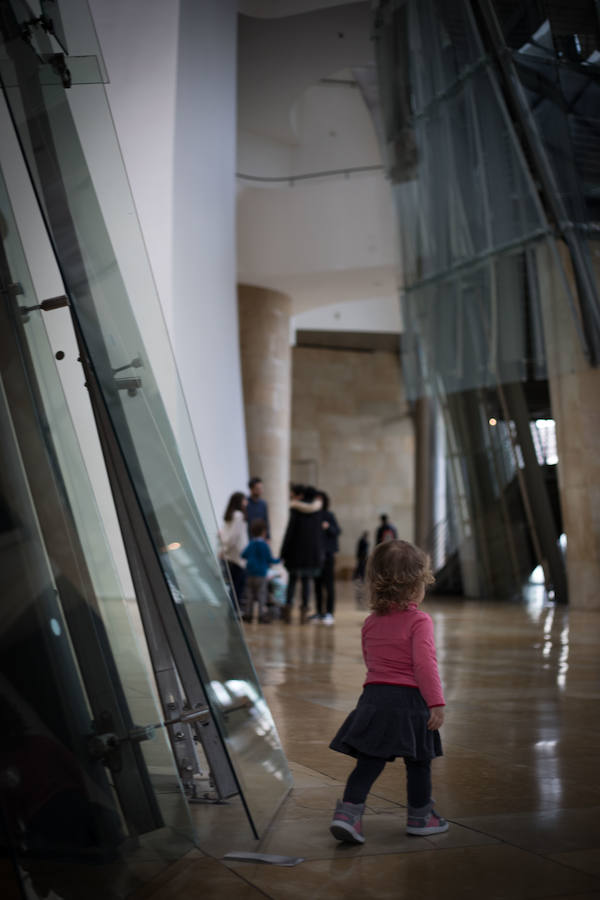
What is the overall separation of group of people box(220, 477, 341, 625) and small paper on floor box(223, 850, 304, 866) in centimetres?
937

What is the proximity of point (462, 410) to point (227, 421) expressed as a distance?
5.05 m

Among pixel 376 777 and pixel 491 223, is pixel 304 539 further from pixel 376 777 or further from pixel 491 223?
pixel 376 777

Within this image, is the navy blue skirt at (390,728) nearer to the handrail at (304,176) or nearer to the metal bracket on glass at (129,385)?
the metal bracket on glass at (129,385)

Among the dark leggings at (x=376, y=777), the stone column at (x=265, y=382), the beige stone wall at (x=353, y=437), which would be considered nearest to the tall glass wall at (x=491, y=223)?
the stone column at (x=265, y=382)

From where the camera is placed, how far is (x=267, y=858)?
297cm

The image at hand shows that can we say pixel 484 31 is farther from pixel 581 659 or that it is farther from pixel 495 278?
pixel 581 659

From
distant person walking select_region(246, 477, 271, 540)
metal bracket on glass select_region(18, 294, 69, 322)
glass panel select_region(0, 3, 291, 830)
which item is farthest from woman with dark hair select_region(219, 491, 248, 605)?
metal bracket on glass select_region(18, 294, 69, 322)

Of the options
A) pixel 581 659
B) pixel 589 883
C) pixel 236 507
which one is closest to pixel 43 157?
pixel 589 883

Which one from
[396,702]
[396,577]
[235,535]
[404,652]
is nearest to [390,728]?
[396,702]

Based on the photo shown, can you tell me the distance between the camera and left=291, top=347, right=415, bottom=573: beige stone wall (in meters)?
36.5

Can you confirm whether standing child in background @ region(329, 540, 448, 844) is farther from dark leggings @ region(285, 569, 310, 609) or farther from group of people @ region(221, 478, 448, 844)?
→ dark leggings @ region(285, 569, 310, 609)

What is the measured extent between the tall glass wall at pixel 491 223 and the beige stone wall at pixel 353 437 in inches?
653

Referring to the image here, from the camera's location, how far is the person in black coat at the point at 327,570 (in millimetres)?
13234

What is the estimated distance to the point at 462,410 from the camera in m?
19.3
